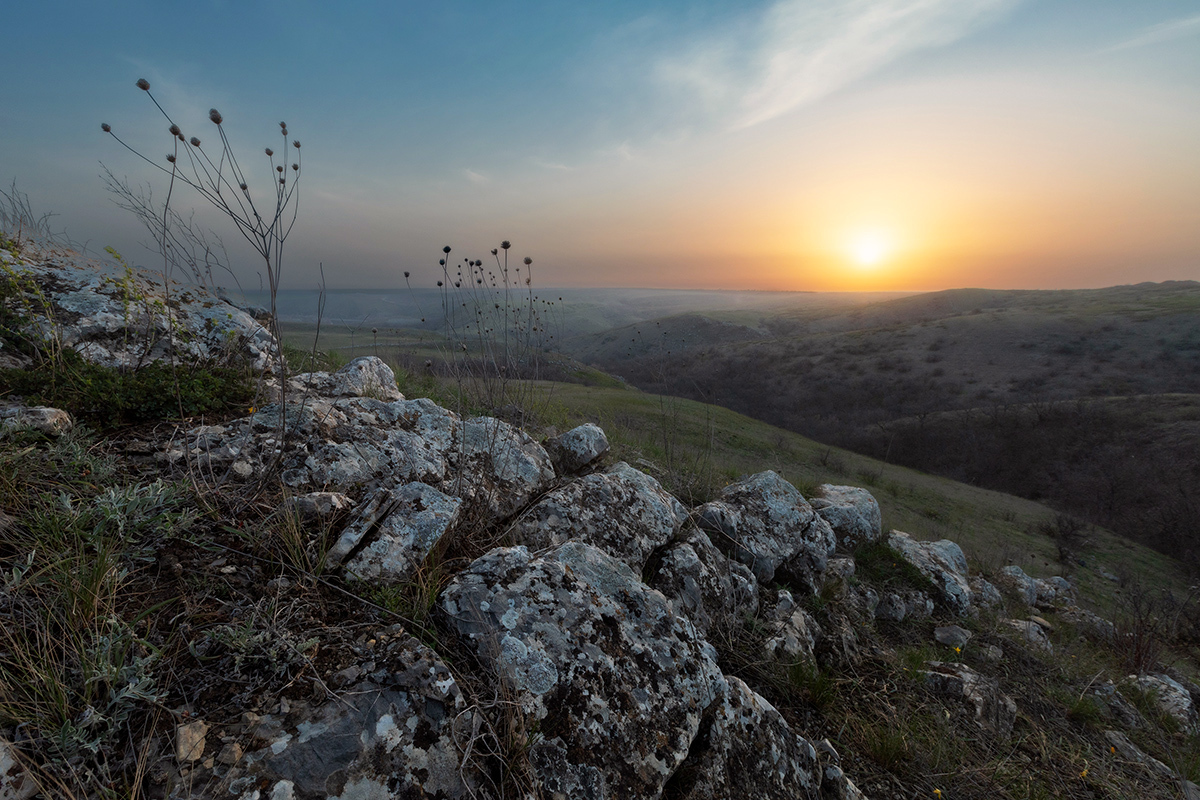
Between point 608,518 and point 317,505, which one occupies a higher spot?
point 317,505

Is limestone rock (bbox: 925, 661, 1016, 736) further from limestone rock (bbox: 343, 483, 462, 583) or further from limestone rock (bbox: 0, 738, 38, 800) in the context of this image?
limestone rock (bbox: 0, 738, 38, 800)

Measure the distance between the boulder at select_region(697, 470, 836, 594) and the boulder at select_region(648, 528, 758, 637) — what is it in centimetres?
47

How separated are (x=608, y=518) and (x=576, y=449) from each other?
167 centimetres

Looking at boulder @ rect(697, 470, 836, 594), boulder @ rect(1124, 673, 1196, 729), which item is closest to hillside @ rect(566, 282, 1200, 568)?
boulder @ rect(697, 470, 836, 594)

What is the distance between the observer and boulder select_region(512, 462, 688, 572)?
359cm

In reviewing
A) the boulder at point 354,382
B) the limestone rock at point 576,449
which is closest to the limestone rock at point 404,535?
the limestone rock at point 576,449

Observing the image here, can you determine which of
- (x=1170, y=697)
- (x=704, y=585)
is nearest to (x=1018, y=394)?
(x=1170, y=697)

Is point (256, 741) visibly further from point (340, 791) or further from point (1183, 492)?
point (1183, 492)

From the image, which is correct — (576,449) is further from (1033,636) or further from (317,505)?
(1033,636)

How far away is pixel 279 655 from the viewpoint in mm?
1866

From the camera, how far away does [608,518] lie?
3.83 metres

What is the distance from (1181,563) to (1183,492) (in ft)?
21.2

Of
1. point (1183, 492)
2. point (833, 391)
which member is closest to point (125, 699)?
point (1183, 492)

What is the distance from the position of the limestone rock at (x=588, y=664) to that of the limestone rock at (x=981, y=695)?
256 centimetres
